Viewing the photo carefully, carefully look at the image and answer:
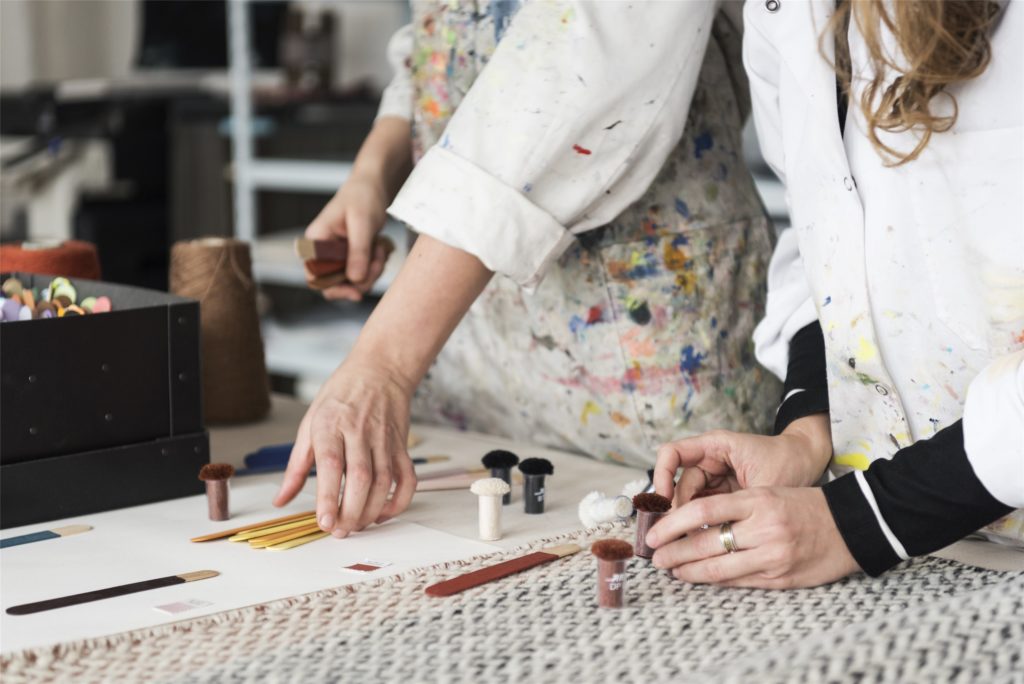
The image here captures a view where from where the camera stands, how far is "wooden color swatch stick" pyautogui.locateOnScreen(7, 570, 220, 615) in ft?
2.79

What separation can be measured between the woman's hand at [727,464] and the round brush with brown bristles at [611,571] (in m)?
0.15

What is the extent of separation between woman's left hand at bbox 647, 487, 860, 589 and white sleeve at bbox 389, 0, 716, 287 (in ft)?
1.04

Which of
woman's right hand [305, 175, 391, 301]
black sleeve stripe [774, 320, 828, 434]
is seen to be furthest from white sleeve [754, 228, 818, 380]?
woman's right hand [305, 175, 391, 301]

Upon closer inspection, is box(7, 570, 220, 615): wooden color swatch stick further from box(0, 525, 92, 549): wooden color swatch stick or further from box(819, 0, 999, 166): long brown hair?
box(819, 0, 999, 166): long brown hair

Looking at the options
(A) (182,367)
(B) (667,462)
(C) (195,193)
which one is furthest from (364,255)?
(C) (195,193)

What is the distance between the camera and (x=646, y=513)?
909 millimetres

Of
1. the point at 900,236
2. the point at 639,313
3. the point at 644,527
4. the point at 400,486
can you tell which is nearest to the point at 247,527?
the point at 400,486

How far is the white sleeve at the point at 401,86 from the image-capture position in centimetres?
149

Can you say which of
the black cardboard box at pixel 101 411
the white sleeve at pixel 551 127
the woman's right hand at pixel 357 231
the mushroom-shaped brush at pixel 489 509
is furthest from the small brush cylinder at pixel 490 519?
the woman's right hand at pixel 357 231

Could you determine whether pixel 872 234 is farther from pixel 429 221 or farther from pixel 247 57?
pixel 247 57

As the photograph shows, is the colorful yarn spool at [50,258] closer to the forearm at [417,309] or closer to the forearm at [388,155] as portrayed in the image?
the forearm at [388,155]

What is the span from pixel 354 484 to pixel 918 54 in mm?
540

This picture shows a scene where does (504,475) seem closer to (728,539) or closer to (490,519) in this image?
(490,519)

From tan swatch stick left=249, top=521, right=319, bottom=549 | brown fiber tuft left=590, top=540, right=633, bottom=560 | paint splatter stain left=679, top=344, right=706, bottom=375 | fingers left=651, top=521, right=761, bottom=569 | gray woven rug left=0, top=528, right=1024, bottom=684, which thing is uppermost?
paint splatter stain left=679, top=344, right=706, bottom=375
